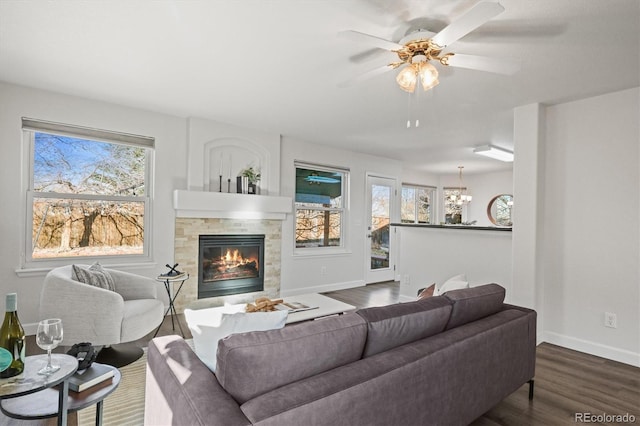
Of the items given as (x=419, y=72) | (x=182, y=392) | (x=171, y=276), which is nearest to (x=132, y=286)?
(x=171, y=276)

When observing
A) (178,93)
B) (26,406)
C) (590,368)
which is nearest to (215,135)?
(178,93)

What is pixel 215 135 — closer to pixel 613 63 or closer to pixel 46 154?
pixel 46 154

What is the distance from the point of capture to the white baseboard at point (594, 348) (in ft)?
9.60

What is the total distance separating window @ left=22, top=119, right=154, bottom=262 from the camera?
3389 mm

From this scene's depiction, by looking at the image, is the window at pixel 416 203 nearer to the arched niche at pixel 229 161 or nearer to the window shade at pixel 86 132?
the arched niche at pixel 229 161

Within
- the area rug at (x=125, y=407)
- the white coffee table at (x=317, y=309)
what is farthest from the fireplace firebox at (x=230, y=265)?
the area rug at (x=125, y=407)

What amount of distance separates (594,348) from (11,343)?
4.25 m

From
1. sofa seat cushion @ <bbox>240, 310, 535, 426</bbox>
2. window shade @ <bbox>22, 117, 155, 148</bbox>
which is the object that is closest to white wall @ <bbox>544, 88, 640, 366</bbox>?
sofa seat cushion @ <bbox>240, 310, 535, 426</bbox>

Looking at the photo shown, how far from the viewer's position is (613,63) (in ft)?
8.27

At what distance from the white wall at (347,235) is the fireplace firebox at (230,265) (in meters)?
0.44

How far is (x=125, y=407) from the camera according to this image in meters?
2.08

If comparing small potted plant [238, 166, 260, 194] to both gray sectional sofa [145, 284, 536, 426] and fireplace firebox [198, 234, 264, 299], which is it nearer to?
fireplace firebox [198, 234, 264, 299]

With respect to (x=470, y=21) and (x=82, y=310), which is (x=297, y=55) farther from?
(x=82, y=310)

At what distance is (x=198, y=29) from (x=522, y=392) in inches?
129
